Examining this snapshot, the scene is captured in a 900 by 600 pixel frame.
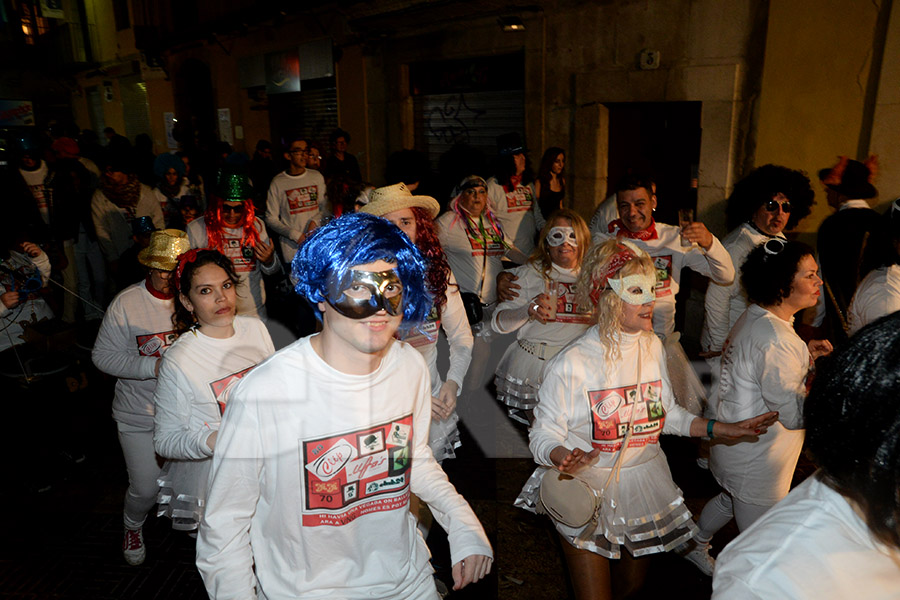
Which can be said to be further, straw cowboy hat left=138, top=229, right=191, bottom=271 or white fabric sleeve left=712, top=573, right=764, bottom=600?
straw cowboy hat left=138, top=229, right=191, bottom=271

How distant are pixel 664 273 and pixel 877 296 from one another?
1.52 m

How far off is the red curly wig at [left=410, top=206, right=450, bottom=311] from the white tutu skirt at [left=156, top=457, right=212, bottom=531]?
5.16 ft

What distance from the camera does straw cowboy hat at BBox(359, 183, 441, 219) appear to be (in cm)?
404

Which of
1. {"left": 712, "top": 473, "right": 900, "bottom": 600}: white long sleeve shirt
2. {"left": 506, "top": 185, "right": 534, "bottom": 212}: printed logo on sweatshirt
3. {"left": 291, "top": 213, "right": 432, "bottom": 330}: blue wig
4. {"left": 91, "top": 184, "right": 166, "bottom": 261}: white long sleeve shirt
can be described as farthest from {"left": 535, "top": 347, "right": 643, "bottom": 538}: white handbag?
{"left": 91, "top": 184, "right": 166, "bottom": 261}: white long sleeve shirt

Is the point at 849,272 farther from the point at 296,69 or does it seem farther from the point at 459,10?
the point at 296,69

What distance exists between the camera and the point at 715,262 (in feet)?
16.0

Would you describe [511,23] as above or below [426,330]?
above

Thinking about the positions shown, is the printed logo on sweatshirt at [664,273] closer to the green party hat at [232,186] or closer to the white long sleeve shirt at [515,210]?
the white long sleeve shirt at [515,210]

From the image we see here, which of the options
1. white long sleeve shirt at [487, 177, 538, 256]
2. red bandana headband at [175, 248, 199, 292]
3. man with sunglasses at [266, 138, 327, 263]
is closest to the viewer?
red bandana headband at [175, 248, 199, 292]

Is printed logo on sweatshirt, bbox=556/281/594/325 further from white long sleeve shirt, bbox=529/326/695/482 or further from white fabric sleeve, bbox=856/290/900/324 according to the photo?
white fabric sleeve, bbox=856/290/900/324

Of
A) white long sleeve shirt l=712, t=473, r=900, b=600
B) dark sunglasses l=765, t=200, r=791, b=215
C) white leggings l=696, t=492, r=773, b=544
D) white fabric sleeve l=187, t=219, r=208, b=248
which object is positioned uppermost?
dark sunglasses l=765, t=200, r=791, b=215

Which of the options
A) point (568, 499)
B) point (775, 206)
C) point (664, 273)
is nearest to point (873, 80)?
point (775, 206)

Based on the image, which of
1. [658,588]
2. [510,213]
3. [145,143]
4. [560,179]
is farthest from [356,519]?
[145,143]

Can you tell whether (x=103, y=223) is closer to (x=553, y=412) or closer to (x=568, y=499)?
(x=553, y=412)
